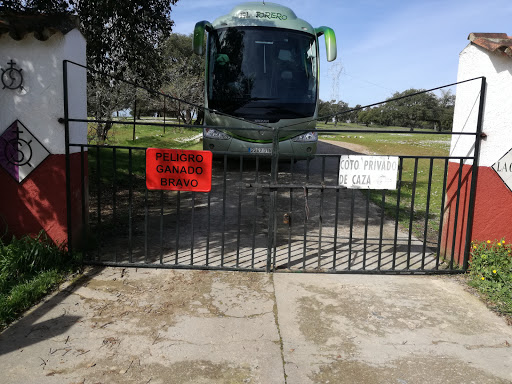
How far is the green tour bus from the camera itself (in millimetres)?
9906

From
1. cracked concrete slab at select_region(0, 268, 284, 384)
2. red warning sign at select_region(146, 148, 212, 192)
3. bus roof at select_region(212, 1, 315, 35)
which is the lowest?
cracked concrete slab at select_region(0, 268, 284, 384)

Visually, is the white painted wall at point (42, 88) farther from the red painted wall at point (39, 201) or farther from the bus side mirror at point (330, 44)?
the bus side mirror at point (330, 44)

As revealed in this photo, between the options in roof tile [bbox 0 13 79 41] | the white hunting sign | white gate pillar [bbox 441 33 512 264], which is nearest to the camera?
roof tile [bbox 0 13 79 41]

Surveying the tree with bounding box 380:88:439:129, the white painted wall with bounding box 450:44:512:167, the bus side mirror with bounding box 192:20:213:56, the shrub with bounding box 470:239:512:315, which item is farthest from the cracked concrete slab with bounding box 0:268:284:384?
the tree with bounding box 380:88:439:129

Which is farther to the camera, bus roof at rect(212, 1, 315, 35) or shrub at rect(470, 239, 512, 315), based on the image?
bus roof at rect(212, 1, 315, 35)

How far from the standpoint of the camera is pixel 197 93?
96.9 ft

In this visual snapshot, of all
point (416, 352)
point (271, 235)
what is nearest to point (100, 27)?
point (271, 235)

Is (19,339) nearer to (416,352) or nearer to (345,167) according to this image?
(416,352)

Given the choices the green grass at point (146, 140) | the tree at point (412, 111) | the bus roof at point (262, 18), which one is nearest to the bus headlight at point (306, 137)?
the bus roof at point (262, 18)

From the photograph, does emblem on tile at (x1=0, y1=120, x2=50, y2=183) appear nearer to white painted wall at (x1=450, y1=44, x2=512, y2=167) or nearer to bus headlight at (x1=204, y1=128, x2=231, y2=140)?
white painted wall at (x1=450, y1=44, x2=512, y2=167)

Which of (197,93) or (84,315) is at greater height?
(197,93)

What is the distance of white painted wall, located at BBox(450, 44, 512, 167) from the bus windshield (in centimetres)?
523

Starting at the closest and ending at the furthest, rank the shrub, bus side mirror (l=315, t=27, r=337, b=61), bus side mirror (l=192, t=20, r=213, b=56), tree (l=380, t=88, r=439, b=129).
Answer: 1. the shrub
2. bus side mirror (l=192, t=20, r=213, b=56)
3. bus side mirror (l=315, t=27, r=337, b=61)
4. tree (l=380, t=88, r=439, b=129)

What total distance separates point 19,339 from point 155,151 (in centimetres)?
219
